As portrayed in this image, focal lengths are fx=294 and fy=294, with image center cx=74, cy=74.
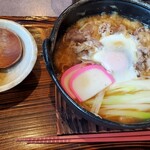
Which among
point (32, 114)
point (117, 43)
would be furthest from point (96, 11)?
point (32, 114)

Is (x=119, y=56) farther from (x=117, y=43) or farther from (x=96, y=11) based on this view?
(x=96, y=11)

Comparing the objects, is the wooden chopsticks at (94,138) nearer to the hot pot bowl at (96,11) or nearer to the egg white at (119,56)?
the egg white at (119,56)

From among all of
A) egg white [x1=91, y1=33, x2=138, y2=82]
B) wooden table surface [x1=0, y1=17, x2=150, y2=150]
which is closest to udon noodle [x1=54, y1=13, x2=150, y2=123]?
egg white [x1=91, y1=33, x2=138, y2=82]

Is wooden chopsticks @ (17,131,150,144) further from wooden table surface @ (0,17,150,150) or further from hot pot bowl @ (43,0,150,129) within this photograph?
hot pot bowl @ (43,0,150,129)

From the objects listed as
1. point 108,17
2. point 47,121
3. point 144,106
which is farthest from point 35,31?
point 144,106

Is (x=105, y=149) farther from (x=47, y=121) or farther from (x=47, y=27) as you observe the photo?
(x=47, y=27)

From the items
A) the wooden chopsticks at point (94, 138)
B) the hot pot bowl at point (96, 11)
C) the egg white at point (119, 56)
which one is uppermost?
the hot pot bowl at point (96, 11)

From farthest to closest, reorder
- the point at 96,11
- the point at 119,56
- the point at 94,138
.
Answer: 1. the point at 96,11
2. the point at 119,56
3. the point at 94,138

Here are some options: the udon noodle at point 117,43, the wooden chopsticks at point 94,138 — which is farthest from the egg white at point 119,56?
the wooden chopsticks at point 94,138
